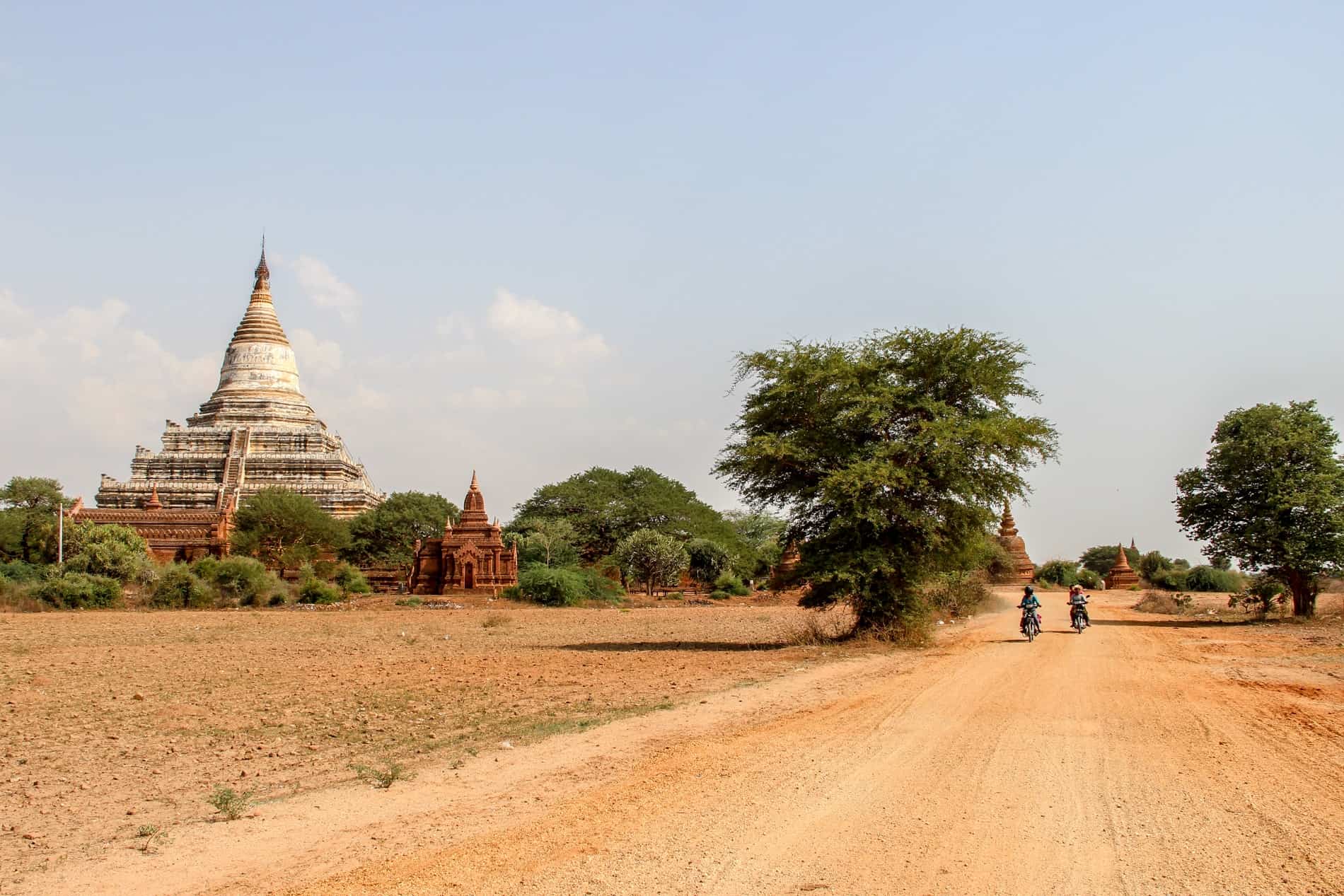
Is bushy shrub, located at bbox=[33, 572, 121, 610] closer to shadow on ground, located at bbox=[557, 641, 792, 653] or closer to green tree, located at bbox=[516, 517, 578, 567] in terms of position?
green tree, located at bbox=[516, 517, 578, 567]

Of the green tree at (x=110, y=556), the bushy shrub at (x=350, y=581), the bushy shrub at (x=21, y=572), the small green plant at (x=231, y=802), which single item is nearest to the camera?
the small green plant at (x=231, y=802)

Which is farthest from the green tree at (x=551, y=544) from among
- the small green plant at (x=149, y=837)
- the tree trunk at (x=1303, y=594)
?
the small green plant at (x=149, y=837)

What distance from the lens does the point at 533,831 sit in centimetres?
654

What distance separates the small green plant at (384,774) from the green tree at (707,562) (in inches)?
1845

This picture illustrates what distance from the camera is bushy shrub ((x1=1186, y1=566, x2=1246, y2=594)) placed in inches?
2007

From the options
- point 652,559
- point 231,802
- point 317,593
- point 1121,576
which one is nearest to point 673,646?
point 231,802

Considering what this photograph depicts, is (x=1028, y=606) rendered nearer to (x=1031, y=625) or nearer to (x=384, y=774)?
(x=1031, y=625)

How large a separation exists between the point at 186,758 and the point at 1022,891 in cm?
709

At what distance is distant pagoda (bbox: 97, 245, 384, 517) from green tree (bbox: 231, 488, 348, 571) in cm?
410

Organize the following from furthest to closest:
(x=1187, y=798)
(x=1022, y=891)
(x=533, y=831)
→ (x=1187, y=798), (x=533, y=831), (x=1022, y=891)

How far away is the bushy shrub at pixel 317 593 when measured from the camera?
4138cm

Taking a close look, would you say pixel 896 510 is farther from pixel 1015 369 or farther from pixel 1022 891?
pixel 1022 891

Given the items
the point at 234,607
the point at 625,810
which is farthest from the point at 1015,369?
the point at 234,607

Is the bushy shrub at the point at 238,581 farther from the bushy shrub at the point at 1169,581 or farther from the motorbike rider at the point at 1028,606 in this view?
the bushy shrub at the point at 1169,581
